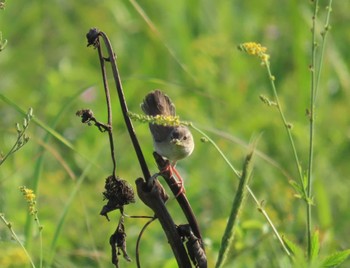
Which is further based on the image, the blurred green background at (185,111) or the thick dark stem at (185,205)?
the blurred green background at (185,111)

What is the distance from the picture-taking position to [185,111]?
586 centimetres

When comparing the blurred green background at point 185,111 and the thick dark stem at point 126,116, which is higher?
the blurred green background at point 185,111

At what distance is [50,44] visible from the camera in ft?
25.7

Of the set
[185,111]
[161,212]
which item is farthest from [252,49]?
[185,111]

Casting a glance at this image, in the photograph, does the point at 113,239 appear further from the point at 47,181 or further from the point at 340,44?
Result: the point at 340,44

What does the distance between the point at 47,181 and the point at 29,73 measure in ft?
6.30

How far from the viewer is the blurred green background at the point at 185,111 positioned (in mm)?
4457

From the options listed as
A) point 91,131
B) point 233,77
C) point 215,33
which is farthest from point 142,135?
point 215,33

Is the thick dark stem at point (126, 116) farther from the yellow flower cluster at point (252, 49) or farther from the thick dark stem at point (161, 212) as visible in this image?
the yellow flower cluster at point (252, 49)

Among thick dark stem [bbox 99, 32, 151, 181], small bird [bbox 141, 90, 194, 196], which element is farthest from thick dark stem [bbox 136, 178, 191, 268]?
small bird [bbox 141, 90, 194, 196]

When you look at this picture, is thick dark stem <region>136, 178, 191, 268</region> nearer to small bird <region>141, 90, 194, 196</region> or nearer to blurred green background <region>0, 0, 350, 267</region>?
small bird <region>141, 90, 194, 196</region>

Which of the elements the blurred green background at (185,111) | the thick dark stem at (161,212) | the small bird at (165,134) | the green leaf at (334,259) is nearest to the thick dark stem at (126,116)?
the thick dark stem at (161,212)

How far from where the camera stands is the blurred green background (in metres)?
4.46

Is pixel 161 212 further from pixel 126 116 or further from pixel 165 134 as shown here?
pixel 165 134
